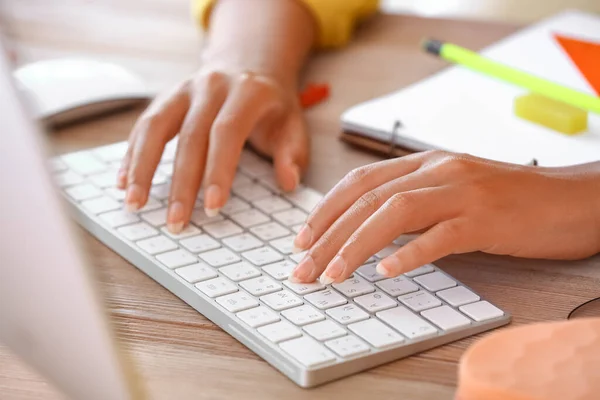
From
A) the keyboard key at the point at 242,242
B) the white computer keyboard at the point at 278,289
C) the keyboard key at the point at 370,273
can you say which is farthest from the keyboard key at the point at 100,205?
the keyboard key at the point at 370,273

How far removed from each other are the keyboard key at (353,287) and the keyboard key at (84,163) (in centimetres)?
27

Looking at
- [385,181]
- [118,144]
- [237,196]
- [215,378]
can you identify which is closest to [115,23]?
[118,144]

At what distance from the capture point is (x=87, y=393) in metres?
0.38

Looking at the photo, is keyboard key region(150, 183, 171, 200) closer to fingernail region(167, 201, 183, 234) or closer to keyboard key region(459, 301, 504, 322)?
fingernail region(167, 201, 183, 234)

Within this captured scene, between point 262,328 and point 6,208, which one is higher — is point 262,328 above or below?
below

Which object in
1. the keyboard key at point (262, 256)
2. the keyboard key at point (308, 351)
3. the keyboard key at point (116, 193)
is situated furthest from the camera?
the keyboard key at point (116, 193)

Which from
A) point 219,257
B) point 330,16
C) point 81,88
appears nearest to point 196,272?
point 219,257

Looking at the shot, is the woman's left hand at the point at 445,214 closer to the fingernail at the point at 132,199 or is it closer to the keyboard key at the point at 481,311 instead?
the keyboard key at the point at 481,311

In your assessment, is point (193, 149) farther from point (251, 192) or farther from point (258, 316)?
point (258, 316)

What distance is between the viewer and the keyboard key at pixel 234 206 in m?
0.67

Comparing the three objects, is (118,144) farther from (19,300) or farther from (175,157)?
(19,300)

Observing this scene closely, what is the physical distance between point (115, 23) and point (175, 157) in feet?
1.54

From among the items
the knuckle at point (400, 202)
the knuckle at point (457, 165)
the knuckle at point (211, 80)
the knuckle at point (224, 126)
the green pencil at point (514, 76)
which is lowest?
the knuckle at point (400, 202)

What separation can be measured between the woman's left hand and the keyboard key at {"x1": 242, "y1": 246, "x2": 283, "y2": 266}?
17mm
